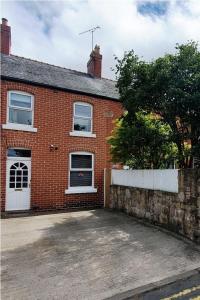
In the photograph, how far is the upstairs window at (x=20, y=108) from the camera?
41.4 feet

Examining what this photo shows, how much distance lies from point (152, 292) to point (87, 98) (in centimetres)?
1122

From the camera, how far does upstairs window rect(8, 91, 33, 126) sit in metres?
12.6

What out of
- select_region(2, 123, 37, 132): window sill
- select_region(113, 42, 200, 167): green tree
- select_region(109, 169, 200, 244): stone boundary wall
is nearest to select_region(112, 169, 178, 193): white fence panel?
select_region(109, 169, 200, 244): stone boundary wall

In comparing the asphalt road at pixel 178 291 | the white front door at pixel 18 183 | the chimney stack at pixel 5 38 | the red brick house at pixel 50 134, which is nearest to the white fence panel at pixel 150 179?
the red brick house at pixel 50 134

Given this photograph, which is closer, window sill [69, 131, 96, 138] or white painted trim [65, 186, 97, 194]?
white painted trim [65, 186, 97, 194]

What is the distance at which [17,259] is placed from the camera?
650cm

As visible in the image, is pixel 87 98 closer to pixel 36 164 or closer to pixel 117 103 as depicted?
pixel 117 103

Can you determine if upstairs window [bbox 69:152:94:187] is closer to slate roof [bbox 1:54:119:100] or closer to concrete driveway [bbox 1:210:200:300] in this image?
slate roof [bbox 1:54:119:100]

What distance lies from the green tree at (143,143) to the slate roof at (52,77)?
4027 mm

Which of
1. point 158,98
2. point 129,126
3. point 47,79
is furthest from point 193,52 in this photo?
point 47,79

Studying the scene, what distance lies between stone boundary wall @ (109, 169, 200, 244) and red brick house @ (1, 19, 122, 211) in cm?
390

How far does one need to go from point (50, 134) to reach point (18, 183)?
9.25ft

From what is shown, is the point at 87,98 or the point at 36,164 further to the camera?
the point at 87,98

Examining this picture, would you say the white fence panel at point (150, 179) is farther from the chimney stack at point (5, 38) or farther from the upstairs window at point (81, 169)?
the chimney stack at point (5, 38)
